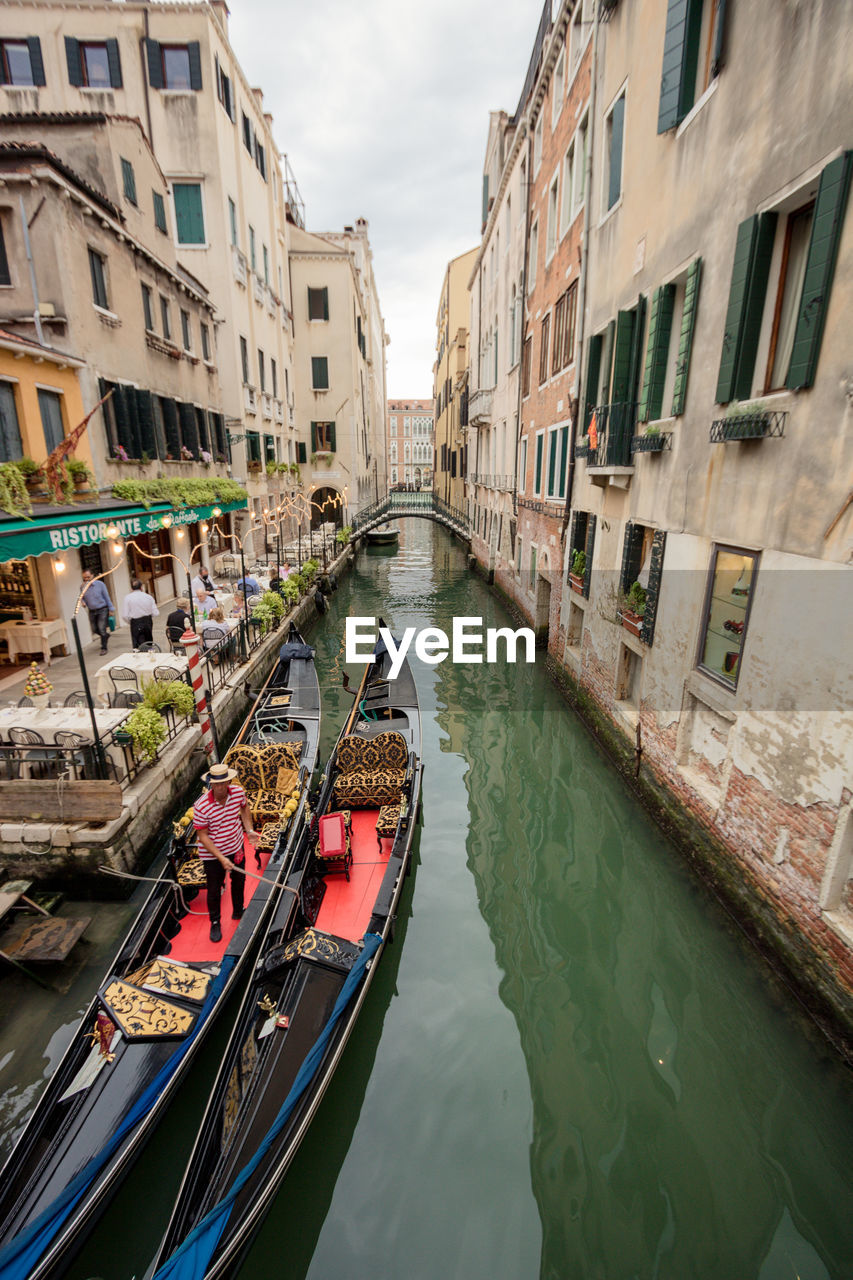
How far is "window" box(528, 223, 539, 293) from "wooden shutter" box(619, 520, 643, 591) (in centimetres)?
984

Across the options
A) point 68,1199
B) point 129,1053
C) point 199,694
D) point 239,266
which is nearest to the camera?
point 68,1199

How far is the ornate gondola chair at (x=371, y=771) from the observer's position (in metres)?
6.63

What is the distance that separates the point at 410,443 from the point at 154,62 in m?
81.3

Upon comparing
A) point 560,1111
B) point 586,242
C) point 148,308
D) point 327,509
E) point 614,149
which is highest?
point 614,149

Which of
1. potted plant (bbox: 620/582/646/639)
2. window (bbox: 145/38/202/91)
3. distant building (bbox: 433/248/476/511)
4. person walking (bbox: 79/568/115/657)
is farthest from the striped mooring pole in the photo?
distant building (bbox: 433/248/476/511)

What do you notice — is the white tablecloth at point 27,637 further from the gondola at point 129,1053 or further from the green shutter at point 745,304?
the green shutter at point 745,304

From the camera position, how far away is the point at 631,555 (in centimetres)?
800

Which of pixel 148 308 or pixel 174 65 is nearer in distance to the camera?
pixel 148 308

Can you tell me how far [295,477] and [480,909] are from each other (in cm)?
2391

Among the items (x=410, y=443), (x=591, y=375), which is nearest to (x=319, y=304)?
(x=591, y=375)

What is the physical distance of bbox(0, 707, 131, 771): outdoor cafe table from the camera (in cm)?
611

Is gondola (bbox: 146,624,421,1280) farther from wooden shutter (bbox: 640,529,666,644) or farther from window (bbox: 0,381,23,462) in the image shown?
window (bbox: 0,381,23,462)

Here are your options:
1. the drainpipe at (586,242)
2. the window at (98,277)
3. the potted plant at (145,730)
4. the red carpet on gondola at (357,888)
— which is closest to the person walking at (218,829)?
the red carpet on gondola at (357,888)

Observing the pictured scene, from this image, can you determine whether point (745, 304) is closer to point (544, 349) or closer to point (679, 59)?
point (679, 59)
